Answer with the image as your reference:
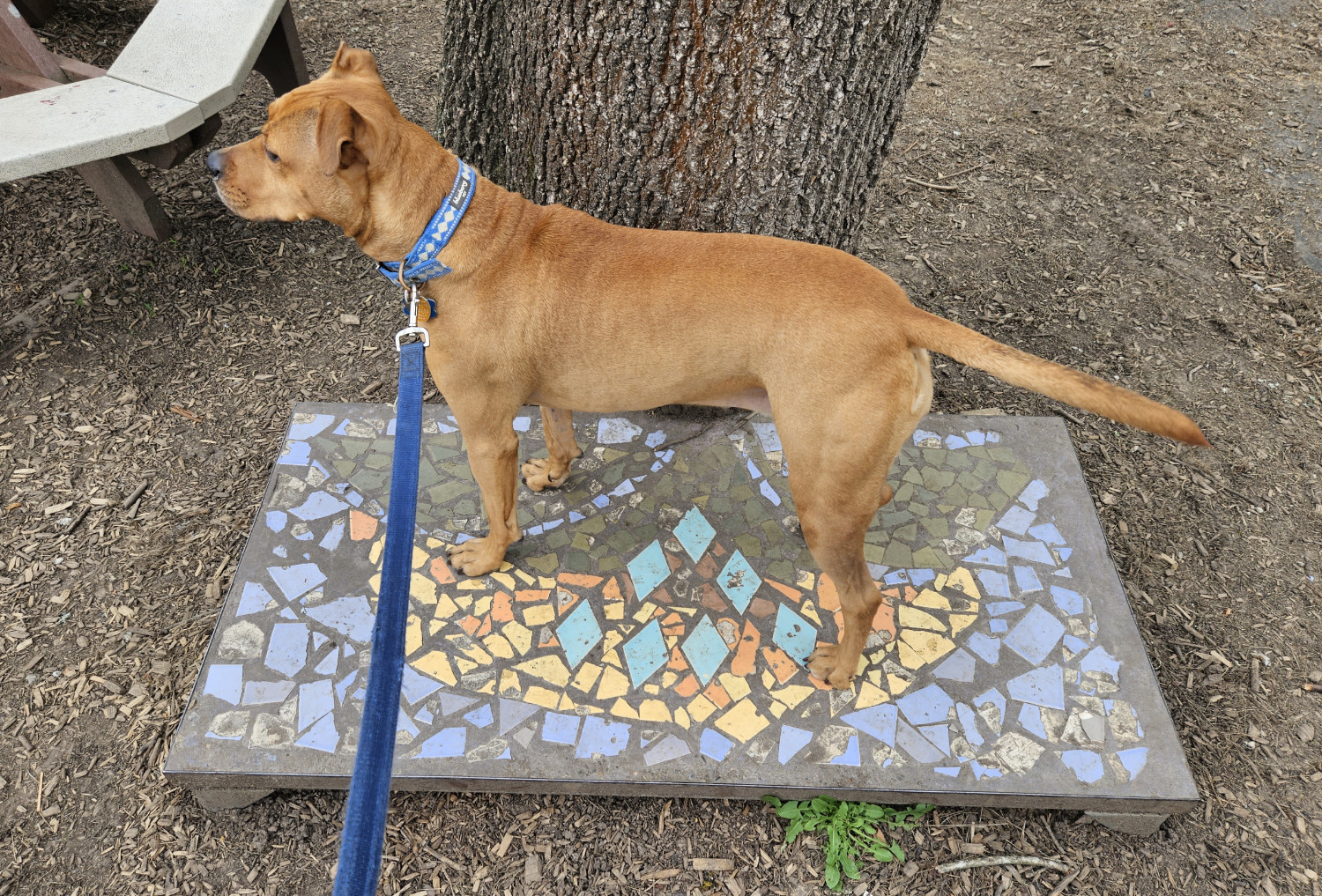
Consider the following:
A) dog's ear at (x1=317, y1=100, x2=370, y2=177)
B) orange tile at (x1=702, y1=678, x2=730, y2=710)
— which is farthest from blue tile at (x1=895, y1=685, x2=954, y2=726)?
dog's ear at (x1=317, y1=100, x2=370, y2=177)

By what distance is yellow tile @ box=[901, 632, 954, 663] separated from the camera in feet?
11.6

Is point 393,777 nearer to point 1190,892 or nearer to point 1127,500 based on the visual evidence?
point 1190,892

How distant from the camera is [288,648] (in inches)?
136

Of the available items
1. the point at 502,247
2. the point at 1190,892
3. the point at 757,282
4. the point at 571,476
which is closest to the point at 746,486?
the point at 571,476

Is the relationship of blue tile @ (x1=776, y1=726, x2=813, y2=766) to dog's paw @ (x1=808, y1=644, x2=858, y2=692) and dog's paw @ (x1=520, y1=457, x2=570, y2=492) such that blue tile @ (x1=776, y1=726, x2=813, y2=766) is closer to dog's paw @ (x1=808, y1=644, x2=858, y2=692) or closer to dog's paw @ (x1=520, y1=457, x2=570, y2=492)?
dog's paw @ (x1=808, y1=644, x2=858, y2=692)

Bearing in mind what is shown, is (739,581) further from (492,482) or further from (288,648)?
(288,648)

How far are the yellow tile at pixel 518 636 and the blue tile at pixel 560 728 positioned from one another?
12.4 inches

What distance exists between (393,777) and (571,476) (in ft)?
5.23

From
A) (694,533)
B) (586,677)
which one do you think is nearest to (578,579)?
(586,677)

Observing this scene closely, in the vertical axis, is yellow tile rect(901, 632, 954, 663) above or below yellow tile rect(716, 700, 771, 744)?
above

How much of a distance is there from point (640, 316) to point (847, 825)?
2.14 m

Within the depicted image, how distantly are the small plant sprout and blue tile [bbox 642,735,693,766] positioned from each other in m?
0.42

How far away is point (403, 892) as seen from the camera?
10.4ft

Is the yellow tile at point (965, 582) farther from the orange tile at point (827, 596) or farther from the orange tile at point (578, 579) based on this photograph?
the orange tile at point (578, 579)
